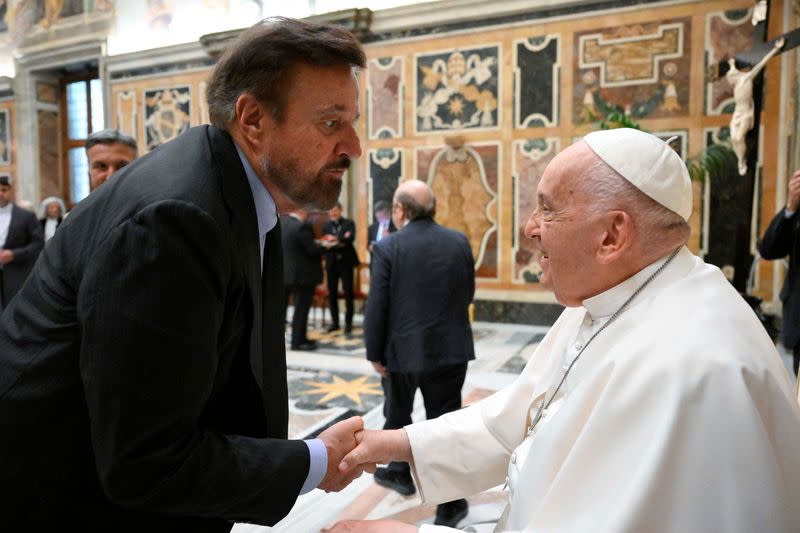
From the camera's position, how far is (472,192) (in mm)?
9562

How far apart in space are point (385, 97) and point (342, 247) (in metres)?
2.69

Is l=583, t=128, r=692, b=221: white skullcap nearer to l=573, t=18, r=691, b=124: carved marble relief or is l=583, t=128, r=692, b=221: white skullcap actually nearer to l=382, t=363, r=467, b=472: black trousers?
l=382, t=363, r=467, b=472: black trousers

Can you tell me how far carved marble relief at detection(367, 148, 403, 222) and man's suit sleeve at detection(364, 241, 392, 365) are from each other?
19.7ft

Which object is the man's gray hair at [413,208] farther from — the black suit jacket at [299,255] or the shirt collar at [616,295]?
the black suit jacket at [299,255]

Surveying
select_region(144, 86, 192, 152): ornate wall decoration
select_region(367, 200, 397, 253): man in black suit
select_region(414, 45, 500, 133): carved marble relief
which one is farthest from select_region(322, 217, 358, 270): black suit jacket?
select_region(144, 86, 192, 152): ornate wall decoration

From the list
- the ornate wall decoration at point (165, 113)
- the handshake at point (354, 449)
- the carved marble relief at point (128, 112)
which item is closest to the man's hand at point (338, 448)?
the handshake at point (354, 449)

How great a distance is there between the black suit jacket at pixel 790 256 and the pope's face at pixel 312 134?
3.41 m

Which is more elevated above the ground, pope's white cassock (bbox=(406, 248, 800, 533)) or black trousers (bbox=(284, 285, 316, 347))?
pope's white cassock (bbox=(406, 248, 800, 533))

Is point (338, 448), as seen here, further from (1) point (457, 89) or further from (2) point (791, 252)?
(1) point (457, 89)

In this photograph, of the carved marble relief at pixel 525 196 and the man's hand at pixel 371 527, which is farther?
the carved marble relief at pixel 525 196

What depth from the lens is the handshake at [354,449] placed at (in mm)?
1574

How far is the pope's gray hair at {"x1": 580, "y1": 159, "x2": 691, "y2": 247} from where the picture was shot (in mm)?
1454

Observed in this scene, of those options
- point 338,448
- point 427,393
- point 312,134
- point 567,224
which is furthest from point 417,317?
point 312,134

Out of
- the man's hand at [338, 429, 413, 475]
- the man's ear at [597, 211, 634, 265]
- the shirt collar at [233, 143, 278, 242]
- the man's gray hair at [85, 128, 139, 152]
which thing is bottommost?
the man's hand at [338, 429, 413, 475]
